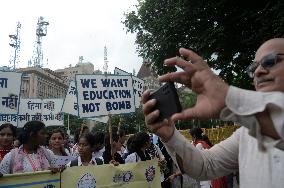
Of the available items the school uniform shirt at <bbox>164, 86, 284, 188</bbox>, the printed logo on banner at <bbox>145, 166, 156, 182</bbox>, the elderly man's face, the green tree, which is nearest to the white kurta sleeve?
the school uniform shirt at <bbox>164, 86, 284, 188</bbox>

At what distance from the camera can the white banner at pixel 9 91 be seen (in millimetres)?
6824

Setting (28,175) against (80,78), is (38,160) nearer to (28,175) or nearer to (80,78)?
(28,175)

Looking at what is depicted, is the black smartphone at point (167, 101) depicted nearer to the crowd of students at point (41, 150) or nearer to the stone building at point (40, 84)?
the crowd of students at point (41, 150)

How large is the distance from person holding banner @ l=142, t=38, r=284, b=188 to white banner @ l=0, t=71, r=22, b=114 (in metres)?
5.54

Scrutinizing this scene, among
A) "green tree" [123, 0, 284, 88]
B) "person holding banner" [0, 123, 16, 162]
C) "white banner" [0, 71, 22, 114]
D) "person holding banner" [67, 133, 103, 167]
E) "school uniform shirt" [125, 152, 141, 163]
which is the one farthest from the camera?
"green tree" [123, 0, 284, 88]

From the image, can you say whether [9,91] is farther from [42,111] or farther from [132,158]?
[42,111]

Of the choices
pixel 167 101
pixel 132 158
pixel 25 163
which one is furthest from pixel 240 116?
pixel 132 158

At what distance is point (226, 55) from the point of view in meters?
14.2

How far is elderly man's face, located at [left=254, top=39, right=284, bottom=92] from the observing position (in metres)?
1.47

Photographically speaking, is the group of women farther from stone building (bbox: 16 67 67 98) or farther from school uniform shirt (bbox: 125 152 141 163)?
stone building (bbox: 16 67 67 98)

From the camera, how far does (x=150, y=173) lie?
223 inches

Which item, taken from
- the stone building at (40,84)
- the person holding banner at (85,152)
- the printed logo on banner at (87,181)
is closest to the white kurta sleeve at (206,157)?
the printed logo on banner at (87,181)

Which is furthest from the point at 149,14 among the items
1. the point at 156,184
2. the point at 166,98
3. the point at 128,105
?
the point at 166,98

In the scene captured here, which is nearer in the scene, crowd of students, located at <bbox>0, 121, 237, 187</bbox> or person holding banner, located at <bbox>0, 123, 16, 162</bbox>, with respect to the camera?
crowd of students, located at <bbox>0, 121, 237, 187</bbox>
